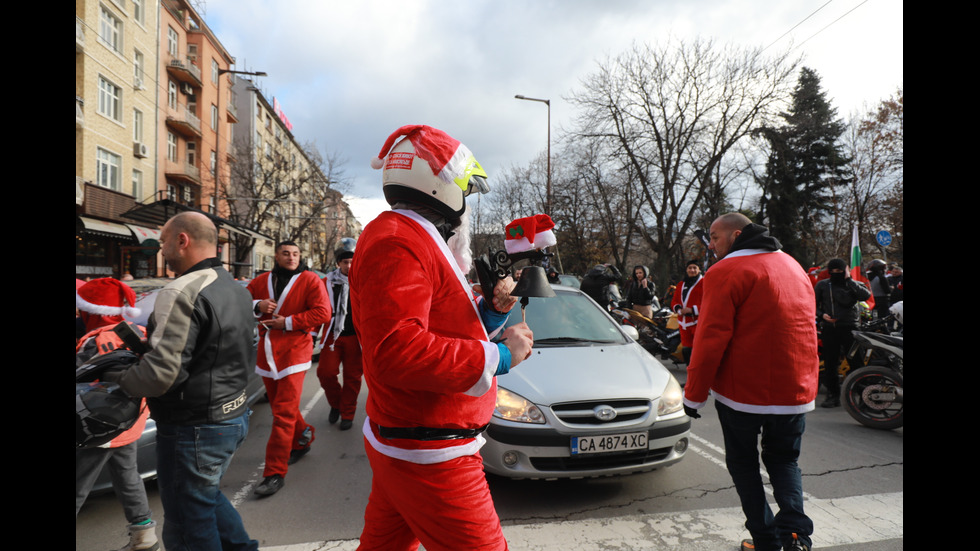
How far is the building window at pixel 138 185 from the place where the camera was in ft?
86.8

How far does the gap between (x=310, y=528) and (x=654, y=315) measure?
362 inches

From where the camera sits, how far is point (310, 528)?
3.30m

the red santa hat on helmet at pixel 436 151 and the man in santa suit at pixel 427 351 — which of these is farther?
the red santa hat on helmet at pixel 436 151

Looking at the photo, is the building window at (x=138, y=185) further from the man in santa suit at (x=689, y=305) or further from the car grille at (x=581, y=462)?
the car grille at (x=581, y=462)

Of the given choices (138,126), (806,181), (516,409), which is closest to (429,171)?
(516,409)

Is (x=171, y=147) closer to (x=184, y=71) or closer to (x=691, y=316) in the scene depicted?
(x=184, y=71)

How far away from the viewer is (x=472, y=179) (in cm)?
173

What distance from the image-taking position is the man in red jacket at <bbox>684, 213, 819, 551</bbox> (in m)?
2.61

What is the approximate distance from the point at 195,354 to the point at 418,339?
1.45 m

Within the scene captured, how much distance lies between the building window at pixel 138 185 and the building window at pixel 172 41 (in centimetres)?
921

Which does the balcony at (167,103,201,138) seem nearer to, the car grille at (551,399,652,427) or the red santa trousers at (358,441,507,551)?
the car grille at (551,399,652,427)

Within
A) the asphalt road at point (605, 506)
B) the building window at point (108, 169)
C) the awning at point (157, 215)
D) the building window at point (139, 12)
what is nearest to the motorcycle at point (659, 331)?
the asphalt road at point (605, 506)

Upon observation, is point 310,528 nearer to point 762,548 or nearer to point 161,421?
point 161,421
